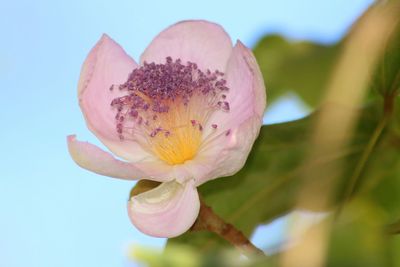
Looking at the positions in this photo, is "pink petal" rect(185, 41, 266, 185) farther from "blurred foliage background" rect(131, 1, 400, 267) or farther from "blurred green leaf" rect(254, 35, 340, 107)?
"blurred green leaf" rect(254, 35, 340, 107)

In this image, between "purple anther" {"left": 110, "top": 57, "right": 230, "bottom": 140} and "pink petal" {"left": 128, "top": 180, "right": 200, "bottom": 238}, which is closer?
"pink petal" {"left": 128, "top": 180, "right": 200, "bottom": 238}

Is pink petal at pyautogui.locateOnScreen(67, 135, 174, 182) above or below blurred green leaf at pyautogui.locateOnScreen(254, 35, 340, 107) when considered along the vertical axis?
above

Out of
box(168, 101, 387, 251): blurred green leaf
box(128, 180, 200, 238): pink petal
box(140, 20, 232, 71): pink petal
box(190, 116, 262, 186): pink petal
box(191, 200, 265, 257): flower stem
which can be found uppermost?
box(140, 20, 232, 71): pink petal

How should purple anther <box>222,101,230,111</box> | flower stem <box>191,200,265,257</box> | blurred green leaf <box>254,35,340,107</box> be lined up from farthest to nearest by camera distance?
blurred green leaf <box>254,35,340,107</box> → purple anther <box>222,101,230,111</box> → flower stem <box>191,200,265,257</box>

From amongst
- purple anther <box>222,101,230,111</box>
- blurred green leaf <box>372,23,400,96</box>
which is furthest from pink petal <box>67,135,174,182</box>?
blurred green leaf <box>372,23,400,96</box>

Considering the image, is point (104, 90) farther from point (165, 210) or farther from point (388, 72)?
point (388, 72)

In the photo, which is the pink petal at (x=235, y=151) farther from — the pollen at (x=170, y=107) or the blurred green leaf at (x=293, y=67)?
A: the blurred green leaf at (x=293, y=67)

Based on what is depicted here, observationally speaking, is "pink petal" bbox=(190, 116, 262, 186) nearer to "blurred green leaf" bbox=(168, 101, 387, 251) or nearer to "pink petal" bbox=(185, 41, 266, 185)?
"pink petal" bbox=(185, 41, 266, 185)

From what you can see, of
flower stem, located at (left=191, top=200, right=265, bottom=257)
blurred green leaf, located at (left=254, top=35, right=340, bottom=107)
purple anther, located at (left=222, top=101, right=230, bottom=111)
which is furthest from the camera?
blurred green leaf, located at (left=254, top=35, right=340, bottom=107)
